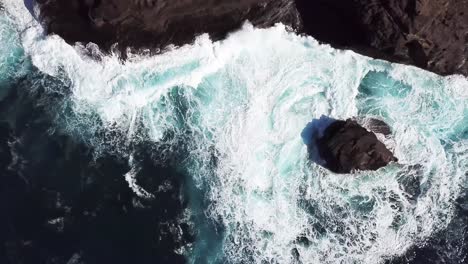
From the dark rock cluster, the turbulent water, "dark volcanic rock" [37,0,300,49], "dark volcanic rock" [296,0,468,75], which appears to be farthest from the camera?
the turbulent water

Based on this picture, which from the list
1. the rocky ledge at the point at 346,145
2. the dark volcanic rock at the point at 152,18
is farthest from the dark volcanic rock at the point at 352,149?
the dark volcanic rock at the point at 152,18

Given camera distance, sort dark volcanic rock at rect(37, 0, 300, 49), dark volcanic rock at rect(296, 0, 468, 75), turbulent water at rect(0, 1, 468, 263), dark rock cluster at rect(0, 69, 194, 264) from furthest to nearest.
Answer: turbulent water at rect(0, 1, 468, 263) < dark rock cluster at rect(0, 69, 194, 264) < dark volcanic rock at rect(37, 0, 300, 49) < dark volcanic rock at rect(296, 0, 468, 75)

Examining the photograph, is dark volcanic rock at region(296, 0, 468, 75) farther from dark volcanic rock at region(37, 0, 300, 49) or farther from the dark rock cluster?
the dark rock cluster

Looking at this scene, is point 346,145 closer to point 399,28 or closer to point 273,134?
point 273,134

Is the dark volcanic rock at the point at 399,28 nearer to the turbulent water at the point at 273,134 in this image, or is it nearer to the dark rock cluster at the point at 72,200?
the turbulent water at the point at 273,134

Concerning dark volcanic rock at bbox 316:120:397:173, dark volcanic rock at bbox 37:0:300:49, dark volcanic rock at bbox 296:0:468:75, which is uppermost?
dark volcanic rock at bbox 37:0:300:49

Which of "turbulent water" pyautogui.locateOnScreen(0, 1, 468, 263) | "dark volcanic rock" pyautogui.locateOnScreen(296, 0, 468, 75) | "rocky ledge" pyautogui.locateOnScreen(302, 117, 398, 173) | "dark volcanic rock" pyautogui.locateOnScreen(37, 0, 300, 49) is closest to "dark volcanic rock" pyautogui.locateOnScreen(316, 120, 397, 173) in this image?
→ "rocky ledge" pyautogui.locateOnScreen(302, 117, 398, 173)

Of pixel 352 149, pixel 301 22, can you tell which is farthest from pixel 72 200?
pixel 301 22
